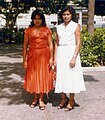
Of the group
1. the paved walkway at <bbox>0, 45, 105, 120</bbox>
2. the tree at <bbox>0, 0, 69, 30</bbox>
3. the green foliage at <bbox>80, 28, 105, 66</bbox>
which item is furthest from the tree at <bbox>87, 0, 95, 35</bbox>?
the tree at <bbox>0, 0, 69, 30</bbox>

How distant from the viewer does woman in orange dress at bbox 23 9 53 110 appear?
5.95 m

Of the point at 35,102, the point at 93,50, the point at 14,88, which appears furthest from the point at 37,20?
the point at 93,50

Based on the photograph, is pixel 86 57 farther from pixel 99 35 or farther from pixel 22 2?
pixel 22 2

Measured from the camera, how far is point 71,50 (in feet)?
18.9

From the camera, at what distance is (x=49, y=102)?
6602 mm

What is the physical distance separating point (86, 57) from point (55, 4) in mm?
13513

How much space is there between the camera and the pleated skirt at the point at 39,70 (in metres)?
6.04

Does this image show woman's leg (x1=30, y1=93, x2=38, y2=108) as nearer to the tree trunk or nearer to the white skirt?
the white skirt

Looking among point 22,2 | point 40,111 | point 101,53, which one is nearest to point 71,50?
point 40,111

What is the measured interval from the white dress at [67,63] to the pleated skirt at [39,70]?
10.0 inches

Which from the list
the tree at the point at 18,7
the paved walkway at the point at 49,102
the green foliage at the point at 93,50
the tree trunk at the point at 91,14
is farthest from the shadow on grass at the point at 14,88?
the tree at the point at 18,7

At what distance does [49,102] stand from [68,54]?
1271 mm

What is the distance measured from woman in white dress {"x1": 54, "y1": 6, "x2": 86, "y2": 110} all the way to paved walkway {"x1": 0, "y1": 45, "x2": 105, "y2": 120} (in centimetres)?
46

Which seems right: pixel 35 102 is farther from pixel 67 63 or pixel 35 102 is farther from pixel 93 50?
pixel 93 50
